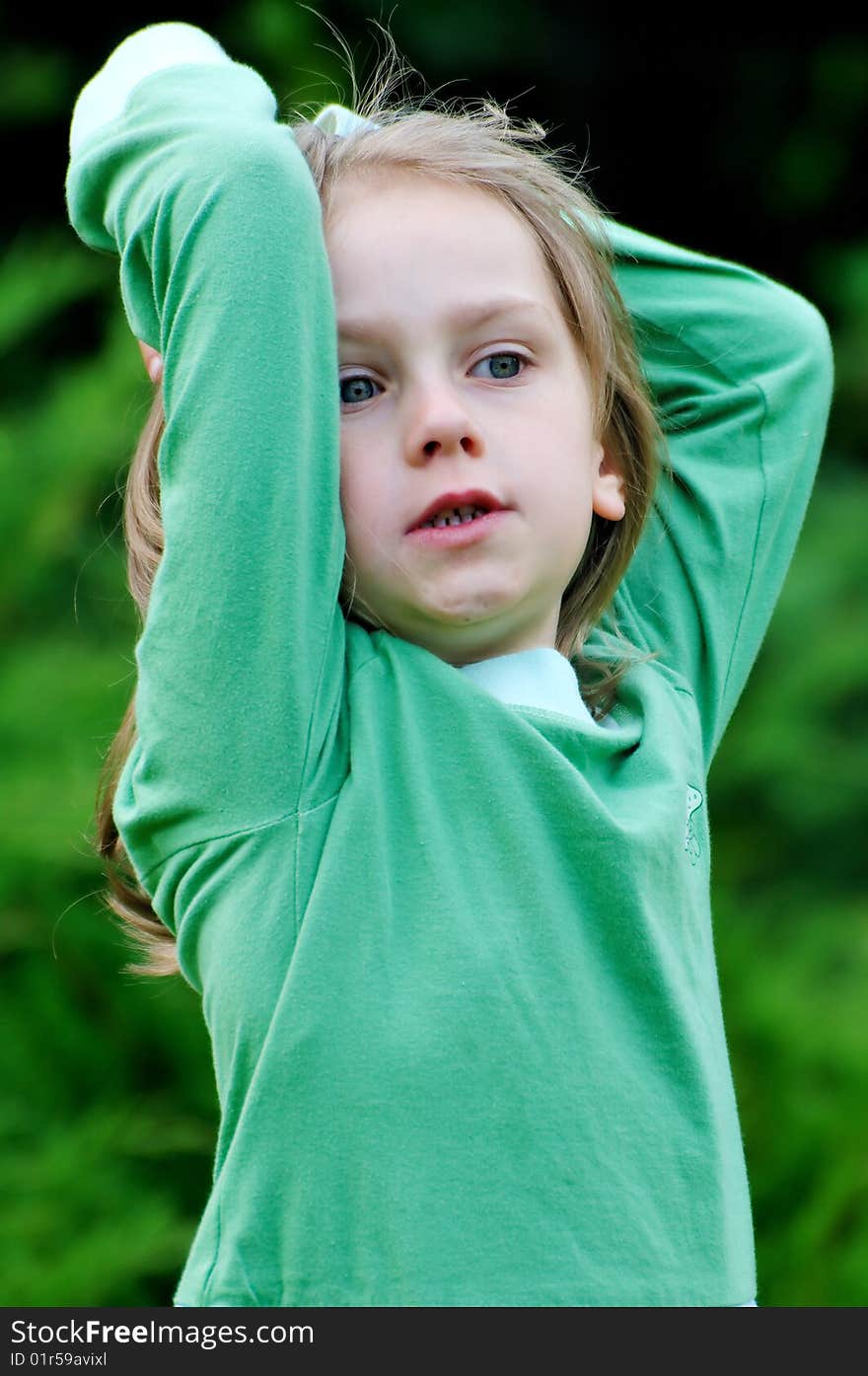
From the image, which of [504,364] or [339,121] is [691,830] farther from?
[339,121]

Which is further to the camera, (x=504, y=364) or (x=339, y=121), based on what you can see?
(x=339, y=121)

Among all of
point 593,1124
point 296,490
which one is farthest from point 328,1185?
point 296,490

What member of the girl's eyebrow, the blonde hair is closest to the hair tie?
the blonde hair

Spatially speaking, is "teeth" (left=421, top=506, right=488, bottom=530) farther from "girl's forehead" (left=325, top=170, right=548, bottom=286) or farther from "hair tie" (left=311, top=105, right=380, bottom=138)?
"hair tie" (left=311, top=105, right=380, bottom=138)

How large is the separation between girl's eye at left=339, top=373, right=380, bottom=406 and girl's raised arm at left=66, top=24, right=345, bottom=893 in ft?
0.18

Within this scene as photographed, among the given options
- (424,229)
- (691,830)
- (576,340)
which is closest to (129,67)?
(424,229)

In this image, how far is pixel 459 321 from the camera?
3.72 feet

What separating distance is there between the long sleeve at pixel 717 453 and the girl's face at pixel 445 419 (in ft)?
0.80

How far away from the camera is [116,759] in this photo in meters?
1.40

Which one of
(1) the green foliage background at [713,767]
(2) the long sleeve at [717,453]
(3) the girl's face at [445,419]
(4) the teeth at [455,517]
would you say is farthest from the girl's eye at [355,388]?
(1) the green foliage background at [713,767]

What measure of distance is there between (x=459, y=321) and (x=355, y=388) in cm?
9

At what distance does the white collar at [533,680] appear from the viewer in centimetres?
117

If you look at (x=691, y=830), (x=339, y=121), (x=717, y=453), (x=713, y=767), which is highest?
(x=339, y=121)

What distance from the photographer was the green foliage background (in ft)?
8.18
